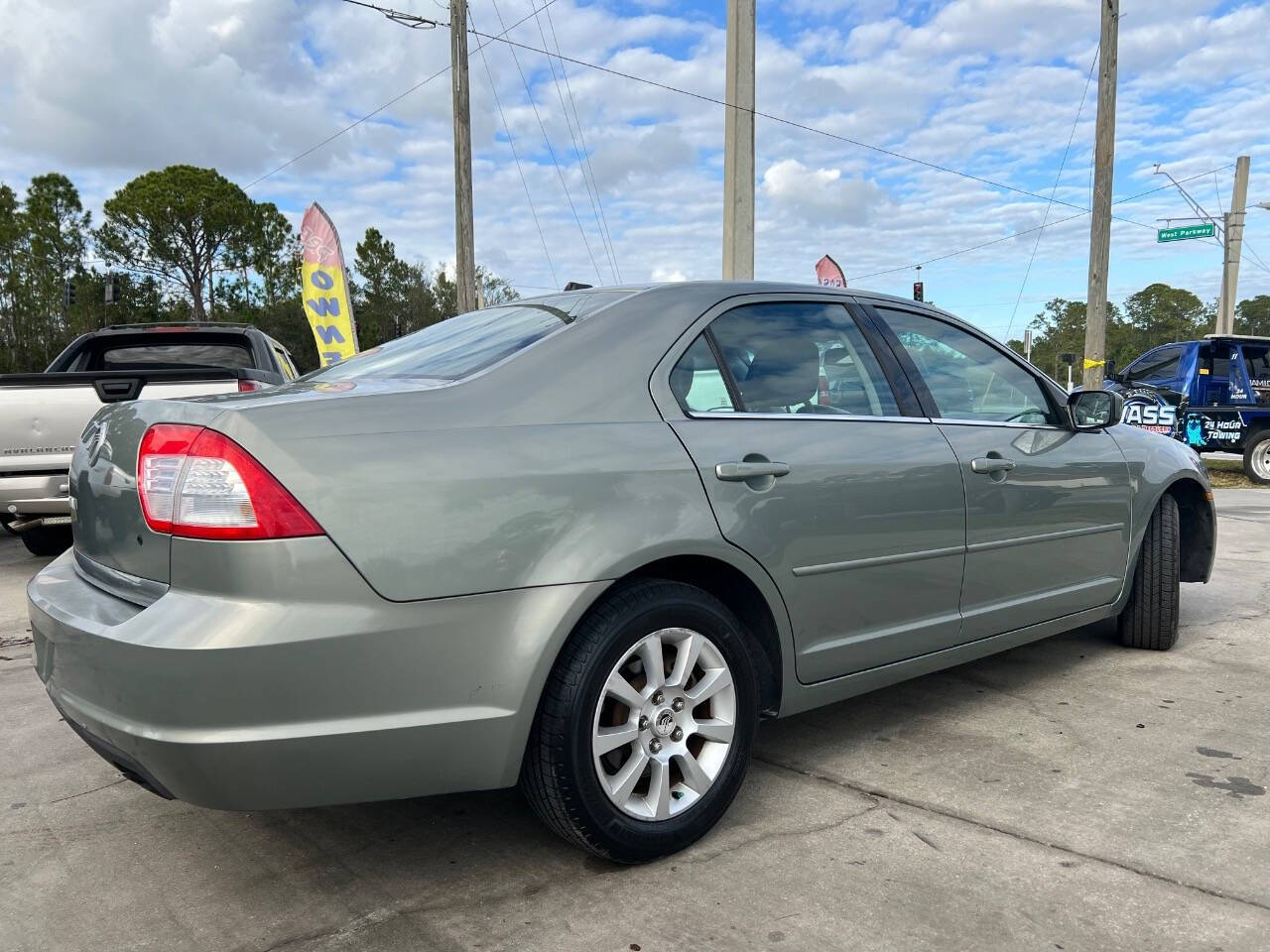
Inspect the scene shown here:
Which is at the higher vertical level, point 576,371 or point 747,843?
point 576,371

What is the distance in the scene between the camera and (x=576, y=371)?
2.59m

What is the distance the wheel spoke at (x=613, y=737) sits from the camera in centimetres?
240

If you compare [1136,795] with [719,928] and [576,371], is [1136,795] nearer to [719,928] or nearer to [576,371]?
[719,928]

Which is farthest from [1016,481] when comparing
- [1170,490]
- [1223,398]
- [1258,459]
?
[1258,459]

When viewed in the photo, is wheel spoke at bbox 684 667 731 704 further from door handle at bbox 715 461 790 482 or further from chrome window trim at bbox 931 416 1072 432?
chrome window trim at bbox 931 416 1072 432

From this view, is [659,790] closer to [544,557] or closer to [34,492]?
[544,557]

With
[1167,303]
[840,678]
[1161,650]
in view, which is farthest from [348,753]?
[1167,303]

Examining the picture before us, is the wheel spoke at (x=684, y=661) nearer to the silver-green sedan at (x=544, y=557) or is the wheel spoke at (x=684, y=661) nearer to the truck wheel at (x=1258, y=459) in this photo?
the silver-green sedan at (x=544, y=557)

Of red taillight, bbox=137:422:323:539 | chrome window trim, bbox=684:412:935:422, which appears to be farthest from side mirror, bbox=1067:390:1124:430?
red taillight, bbox=137:422:323:539

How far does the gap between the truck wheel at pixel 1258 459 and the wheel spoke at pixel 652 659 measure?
14.6m

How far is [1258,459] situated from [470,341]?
14648 millimetres

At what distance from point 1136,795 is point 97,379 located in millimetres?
5793

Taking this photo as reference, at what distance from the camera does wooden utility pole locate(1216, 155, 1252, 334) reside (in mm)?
27297

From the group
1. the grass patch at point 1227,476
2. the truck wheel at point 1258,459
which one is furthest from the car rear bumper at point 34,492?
the truck wheel at point 1258,459
